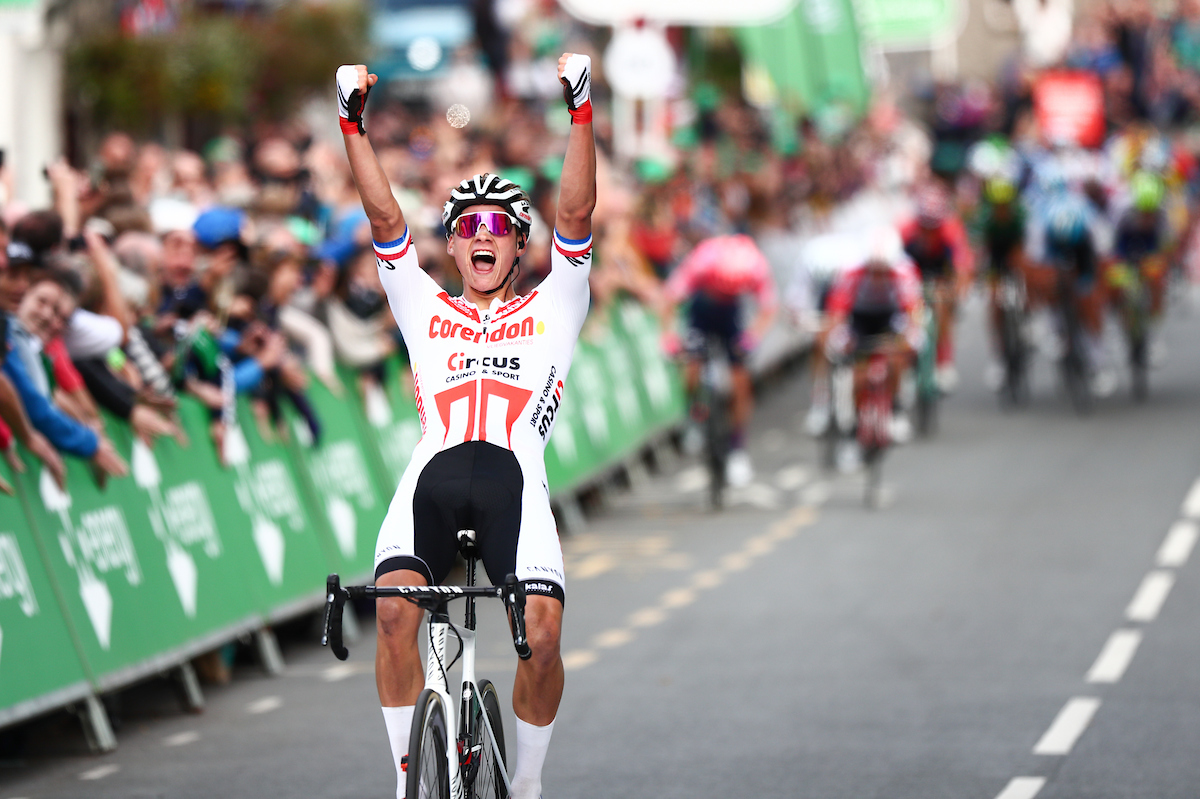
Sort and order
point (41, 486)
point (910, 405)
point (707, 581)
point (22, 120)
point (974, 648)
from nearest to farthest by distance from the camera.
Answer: point (41, 486), point (974, 648), point (22, 120), point (707, 581), point (910, 405)

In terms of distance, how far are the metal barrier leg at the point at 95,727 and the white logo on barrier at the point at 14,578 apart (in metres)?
0.54

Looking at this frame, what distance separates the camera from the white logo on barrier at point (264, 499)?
423 inches

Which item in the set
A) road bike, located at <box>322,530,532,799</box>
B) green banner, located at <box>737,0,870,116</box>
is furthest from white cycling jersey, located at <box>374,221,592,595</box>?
green banner, located at <box>737,0,870,116</box>

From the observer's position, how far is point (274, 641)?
11055mm

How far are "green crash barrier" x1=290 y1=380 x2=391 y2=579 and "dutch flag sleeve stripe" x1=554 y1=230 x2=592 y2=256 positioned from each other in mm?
5349

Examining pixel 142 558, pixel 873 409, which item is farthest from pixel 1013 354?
pixel 142 558

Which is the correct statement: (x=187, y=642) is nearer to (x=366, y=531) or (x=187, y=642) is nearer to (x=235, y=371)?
(x=235, y=371)

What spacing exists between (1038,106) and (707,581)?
100ft

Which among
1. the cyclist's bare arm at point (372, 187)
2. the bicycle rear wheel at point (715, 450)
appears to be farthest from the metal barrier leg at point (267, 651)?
the bicycle rear wheel at point (715, 450)

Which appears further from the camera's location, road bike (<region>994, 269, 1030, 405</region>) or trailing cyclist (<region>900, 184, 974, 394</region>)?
road bike (<region>994, 269, 1030, 405</region>)

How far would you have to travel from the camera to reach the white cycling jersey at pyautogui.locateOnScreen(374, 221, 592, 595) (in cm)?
628

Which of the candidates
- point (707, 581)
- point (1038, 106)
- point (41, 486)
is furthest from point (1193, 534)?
point (1038, 106)

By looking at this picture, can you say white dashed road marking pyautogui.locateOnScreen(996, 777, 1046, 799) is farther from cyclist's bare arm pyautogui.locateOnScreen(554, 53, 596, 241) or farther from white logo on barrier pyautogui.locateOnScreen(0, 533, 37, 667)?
white logo on barrier pyautogui.locateOnScreen(0, 533, 37, 667)

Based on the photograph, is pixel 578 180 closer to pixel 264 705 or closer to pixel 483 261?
pixel 483 261
